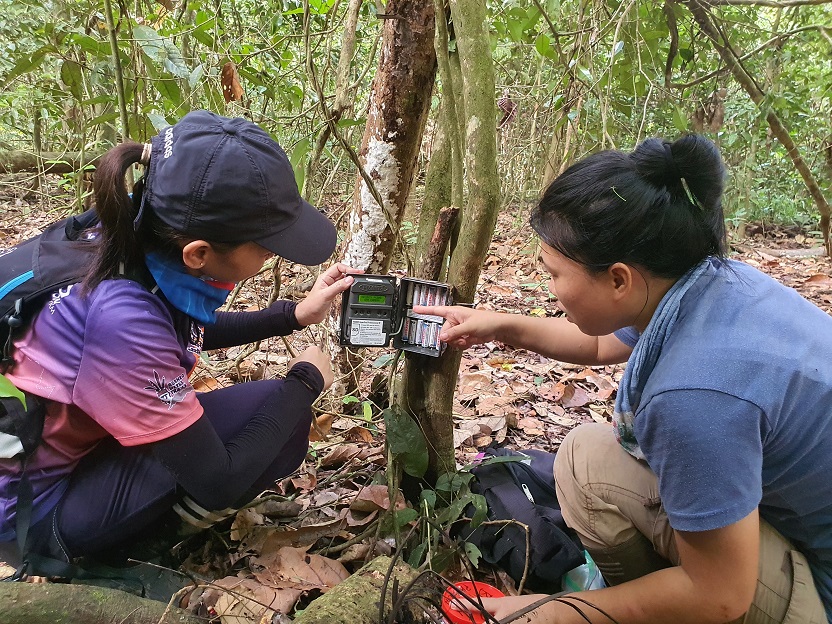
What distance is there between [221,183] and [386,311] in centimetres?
66

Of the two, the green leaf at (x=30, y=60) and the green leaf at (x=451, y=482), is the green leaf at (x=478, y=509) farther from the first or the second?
the green leaf at (x=30, y=60)

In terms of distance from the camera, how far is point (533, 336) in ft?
6.43

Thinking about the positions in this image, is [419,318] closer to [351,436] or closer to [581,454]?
[581,454]

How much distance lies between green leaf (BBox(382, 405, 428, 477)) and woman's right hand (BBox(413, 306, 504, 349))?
33 cm

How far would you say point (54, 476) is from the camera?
5.23 feet

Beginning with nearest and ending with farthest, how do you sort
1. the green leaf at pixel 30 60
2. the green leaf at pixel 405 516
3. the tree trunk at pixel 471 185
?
the tree trunk at pixel 471 185 < the green leaf at pixel 405 516 < the green leaf at pixel 30 60

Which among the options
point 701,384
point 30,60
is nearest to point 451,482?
point 701,384

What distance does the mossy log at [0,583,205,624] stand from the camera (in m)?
0.91

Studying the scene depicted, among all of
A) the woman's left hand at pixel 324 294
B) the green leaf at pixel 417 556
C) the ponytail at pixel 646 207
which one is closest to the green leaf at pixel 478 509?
the green leaf at pixel 417 556

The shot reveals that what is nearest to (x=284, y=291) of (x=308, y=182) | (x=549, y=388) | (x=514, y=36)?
(x=308, y=182)

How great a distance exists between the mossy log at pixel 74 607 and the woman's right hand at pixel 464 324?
1009 millimetres

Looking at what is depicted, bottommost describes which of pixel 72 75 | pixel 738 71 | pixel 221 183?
pixel 221 183

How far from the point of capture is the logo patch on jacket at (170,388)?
1402mm

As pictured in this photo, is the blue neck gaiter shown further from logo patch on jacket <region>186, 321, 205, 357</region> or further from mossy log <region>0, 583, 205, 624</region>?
mossy log <region>0, 583, 205, 624</region>
